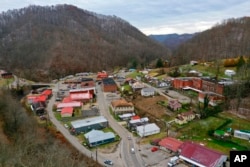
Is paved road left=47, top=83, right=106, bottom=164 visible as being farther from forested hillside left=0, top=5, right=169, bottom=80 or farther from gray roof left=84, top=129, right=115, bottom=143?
forested hillside left=0, top=5, right=169, bottom=80

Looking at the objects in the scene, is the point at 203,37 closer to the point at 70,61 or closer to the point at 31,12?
the point at 70,61

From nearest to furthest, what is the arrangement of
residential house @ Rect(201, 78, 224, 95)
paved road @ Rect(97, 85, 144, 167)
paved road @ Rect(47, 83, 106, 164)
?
1. paved road @ Rect(97, 85, 144, 167)
2. paved road @ Rect(47, 83, 106, 164)
3. residential house @ Rect(201, 78, 224, 95)

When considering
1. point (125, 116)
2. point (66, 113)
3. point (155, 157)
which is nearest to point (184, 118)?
point (155, 157)

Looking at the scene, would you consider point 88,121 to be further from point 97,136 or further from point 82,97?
point 82,97

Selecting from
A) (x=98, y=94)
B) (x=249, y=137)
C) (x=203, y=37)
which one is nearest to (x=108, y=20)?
(x=203, y=37)

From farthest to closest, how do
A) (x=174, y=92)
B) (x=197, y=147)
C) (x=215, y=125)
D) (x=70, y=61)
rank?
1. (x=70, y=61)
2. (x=174, y=92)
3. (x=215, y=125)
4. (x=197, y=147)

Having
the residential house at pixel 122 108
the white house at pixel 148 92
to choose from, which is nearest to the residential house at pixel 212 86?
the white house at pixel 148 92

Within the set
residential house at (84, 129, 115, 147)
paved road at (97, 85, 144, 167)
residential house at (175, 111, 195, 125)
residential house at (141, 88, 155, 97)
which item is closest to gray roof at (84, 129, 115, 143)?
residential house at (84, 129, 115, 147)
